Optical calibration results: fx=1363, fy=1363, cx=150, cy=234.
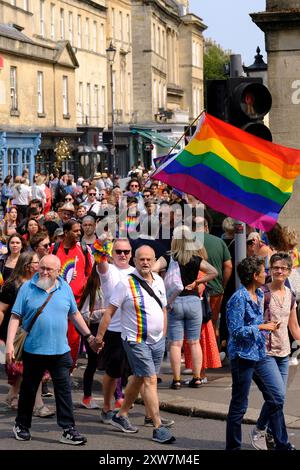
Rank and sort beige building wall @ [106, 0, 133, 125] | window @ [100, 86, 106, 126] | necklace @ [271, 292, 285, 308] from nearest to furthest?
necklace @ [271, 292, 285, 308] < window @ [100, 86, 106, 126] < beige building wall @ [106, 0, 133, 125]

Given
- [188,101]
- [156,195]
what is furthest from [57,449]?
[188,101]

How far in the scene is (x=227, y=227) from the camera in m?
15.3

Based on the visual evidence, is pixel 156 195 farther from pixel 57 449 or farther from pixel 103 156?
pixel 103 156

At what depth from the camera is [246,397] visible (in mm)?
10086

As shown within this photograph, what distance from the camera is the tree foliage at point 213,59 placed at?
14062 cm

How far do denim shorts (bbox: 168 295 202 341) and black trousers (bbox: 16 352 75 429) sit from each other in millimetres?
2607

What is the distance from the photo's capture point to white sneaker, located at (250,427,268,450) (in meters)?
10.4

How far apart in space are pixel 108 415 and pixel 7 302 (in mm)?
1345

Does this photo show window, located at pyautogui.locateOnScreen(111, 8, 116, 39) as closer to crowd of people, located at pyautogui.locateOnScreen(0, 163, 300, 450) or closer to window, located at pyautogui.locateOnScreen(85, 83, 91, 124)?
window, located at pyautogui.locateOnScreen(85, 83, 91, 124)

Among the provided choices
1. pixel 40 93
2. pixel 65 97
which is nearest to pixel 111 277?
pixel 40 93

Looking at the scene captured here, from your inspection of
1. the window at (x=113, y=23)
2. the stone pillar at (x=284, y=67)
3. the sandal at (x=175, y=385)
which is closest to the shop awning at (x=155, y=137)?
the window at (x=113, y=23)

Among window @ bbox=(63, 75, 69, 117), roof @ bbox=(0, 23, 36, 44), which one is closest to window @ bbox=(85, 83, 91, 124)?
window @ bbox=(63, 75, 69, 117)

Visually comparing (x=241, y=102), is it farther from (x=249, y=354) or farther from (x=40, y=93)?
(x=40, y=93)

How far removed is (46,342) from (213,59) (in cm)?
13552
